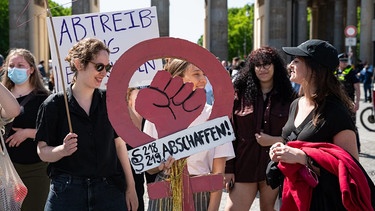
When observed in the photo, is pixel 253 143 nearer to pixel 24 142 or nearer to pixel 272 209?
pixel 272 209

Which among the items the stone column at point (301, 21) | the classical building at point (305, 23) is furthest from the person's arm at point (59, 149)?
the stone column at point (301, 21)

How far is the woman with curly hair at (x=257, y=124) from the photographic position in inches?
211

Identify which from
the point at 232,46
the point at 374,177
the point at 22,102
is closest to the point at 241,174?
the point at 22,102

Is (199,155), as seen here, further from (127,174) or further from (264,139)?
(264,139)

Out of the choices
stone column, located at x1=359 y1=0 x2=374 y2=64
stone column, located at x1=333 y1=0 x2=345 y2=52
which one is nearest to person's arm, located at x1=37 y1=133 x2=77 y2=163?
stone column, located at x1=359 y1=0 x2=374 y2=64

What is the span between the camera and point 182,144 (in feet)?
11.7

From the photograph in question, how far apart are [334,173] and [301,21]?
45919 mm

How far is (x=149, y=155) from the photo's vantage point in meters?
3.53

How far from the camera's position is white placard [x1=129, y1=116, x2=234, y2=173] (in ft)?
11.5

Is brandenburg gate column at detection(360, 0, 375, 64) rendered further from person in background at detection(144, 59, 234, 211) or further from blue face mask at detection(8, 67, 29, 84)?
person in background at detection(144, 59, 234, 211)

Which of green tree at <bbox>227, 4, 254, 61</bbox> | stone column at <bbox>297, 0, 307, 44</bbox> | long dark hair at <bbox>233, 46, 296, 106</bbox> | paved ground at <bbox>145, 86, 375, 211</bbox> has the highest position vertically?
long dark hair at <bbox>233, 46, 296, 106</bbox>

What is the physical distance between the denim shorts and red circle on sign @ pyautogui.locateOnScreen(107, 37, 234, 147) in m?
0.61

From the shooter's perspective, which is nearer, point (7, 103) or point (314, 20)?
point (7, 103)

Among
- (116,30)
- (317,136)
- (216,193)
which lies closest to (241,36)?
(116,30)
